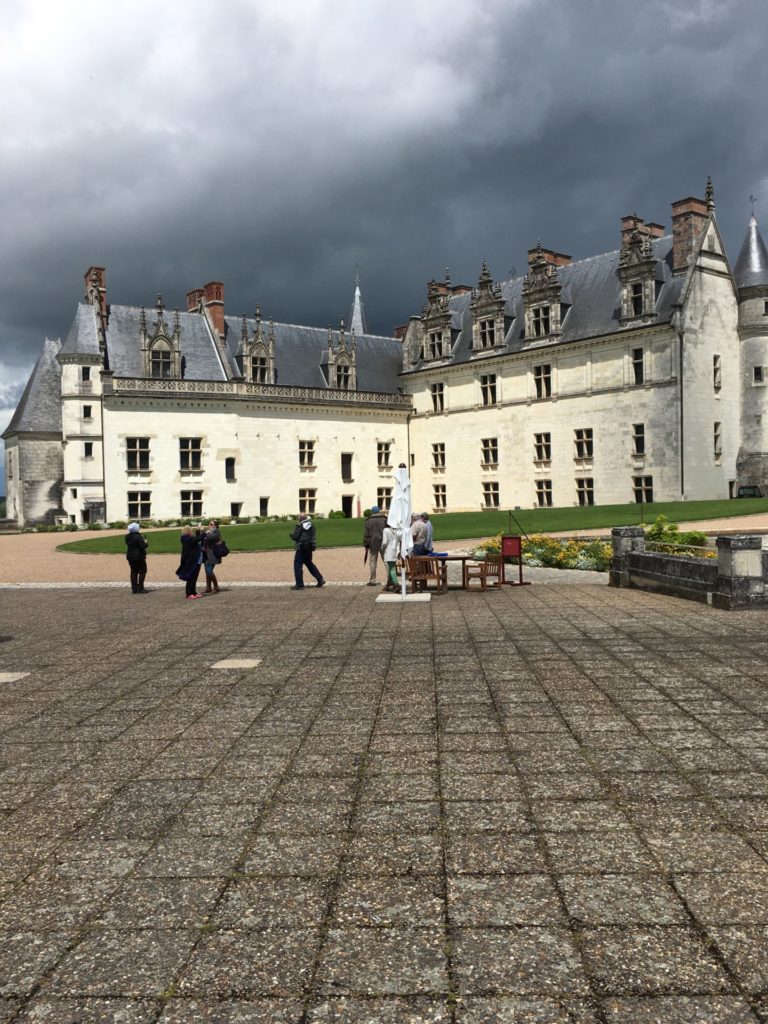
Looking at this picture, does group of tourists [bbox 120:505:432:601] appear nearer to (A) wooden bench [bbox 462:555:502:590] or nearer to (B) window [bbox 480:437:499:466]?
(A) wooden bench [bbox 462:555:502:590]

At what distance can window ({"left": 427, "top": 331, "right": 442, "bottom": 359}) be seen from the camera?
178 feet

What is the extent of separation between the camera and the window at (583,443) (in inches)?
1763

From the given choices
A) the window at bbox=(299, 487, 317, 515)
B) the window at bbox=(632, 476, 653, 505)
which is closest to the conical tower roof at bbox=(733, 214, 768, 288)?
the window at bbox=(632, 476, 653, 505)

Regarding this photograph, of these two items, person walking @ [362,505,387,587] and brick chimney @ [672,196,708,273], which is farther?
brick chimney @ [672,196,708,273]

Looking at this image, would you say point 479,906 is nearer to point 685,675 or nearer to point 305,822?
point 305,822

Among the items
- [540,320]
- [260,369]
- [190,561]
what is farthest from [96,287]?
[190,561]

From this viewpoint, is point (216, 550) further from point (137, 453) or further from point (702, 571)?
point (137, 453)

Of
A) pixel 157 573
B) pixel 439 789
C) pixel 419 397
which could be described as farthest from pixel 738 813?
pixel 419 397

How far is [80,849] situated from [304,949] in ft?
5.75

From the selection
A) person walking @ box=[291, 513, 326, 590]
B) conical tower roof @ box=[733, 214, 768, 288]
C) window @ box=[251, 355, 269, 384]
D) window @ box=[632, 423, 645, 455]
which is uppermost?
conical tower roof @ box=[733, 214, 768, 288]

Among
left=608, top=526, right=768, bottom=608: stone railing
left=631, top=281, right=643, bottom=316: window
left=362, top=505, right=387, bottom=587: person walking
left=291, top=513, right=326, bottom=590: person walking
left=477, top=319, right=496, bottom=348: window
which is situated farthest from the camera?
left=477, top=319, right=496, bottom=348: window

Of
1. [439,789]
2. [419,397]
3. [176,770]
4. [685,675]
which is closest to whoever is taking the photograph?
[439,789]

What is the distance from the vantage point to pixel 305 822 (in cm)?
499

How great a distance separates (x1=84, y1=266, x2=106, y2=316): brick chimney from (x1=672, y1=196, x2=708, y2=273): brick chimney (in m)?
31.6
